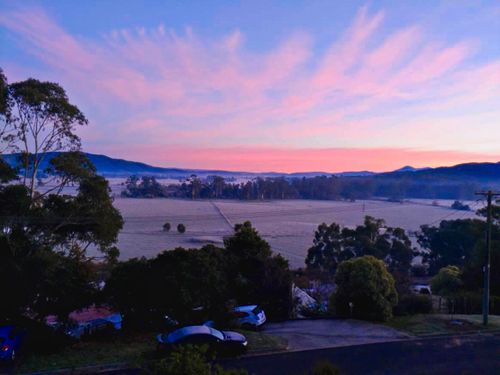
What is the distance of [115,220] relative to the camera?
15.3 m

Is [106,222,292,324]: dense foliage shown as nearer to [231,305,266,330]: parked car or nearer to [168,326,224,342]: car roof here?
[231,305,266,330]: parked car

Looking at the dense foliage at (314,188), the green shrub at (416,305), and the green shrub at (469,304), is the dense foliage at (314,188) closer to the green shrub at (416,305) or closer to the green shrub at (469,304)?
the green shrub at (416,305)

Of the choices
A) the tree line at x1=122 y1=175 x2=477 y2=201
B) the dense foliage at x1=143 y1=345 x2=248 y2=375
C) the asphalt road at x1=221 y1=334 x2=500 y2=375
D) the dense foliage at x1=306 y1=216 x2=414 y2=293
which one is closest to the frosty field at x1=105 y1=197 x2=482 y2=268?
the dense foliage at x1=306 y1=216 x2=414 y2=293

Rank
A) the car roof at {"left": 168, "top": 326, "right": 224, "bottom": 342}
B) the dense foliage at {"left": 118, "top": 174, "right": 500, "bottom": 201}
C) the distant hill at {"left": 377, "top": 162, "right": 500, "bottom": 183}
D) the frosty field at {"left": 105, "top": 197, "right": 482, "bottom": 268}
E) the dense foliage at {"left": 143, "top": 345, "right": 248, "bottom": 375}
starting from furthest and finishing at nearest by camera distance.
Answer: the distant hill at {"left": 377, "top": 162, "right": 500, "bottom": 183} → the dense foliage at {"left": 118, "top": 174, "right": 500, "bottom": 201} → the frosty field at {"left": 105, "top": 197, "right": 482, "bottom": 268} → the car roof at {"left": 168, "top": 326, "right": 224, "bottom": 342} → the dense foliage at {"left": 143, "top": 345, "right": 248, "bottom": 375}

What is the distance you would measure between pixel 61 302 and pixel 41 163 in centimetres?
516

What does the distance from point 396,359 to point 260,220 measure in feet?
152

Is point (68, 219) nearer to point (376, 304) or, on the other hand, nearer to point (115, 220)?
point (115, 220)

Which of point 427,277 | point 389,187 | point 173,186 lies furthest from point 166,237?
point 389,187

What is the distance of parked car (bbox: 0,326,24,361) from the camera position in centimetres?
1111

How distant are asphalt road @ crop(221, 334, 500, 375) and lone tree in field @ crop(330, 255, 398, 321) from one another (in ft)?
9.96

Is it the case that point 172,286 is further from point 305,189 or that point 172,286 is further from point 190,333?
point 305,189

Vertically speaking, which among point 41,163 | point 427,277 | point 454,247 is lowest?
point 427,277

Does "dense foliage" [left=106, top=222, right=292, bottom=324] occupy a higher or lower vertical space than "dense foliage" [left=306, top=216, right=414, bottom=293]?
higher

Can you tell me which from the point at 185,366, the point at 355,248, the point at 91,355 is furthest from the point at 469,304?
the point at 185,366
